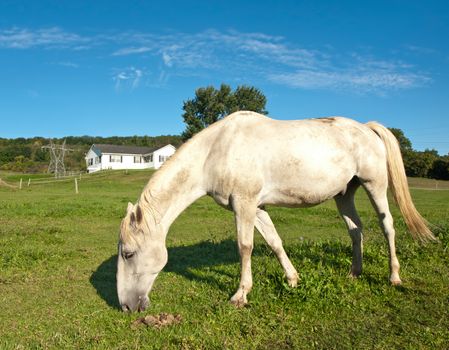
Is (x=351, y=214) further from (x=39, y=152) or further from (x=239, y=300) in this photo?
(x=39, y=152)

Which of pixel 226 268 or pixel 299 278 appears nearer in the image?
pixel 299 278

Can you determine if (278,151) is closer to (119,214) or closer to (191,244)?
(191,244)

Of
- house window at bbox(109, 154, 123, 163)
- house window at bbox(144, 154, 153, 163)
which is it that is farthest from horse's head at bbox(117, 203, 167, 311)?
house window at bbox(109, 154, 123, 163)

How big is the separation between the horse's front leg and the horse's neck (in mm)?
575

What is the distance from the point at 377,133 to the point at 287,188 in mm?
1954

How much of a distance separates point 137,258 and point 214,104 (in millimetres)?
66983

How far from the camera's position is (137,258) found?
4.60 m

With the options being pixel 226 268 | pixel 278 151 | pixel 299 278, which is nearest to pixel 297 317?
pixel 299 278

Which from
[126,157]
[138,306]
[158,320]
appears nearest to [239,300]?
[158,320]

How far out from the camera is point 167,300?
197 inches

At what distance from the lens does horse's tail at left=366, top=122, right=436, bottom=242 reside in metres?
5.62

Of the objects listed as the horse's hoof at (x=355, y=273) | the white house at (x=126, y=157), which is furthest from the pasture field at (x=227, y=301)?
the white house at (x=126, y=157)

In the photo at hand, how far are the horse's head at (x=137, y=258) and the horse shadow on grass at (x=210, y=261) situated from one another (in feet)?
1.50

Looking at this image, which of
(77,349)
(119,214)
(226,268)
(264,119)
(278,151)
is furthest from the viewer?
(119,214)
